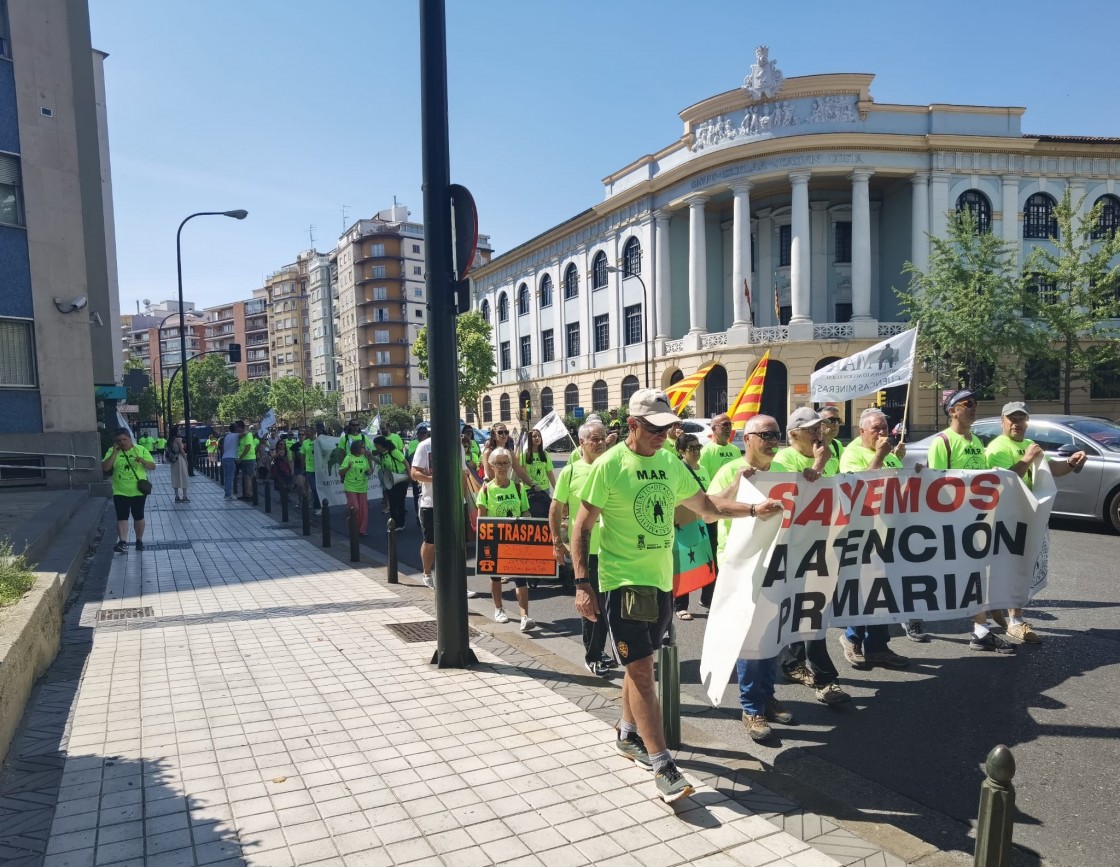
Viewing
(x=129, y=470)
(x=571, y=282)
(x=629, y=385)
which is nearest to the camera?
(x=129, y=470)

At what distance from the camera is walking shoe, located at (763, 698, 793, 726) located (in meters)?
4.85

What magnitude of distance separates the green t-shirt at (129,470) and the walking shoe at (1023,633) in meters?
11.1

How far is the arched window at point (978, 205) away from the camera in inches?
1403

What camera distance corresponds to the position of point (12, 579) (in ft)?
19.3

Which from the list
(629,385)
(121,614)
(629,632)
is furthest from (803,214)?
(629,632)

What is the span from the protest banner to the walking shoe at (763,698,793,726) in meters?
2.58

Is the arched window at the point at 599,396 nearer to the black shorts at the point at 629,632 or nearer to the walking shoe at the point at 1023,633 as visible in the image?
the walking shoe at the point at 1023,633

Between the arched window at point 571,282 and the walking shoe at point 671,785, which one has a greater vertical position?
the arched window at point 571,282

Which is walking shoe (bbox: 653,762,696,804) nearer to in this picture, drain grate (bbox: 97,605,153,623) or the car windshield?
drain grate (bbox: 97,605,153,623)

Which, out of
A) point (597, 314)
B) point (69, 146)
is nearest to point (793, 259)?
point (597, 314)

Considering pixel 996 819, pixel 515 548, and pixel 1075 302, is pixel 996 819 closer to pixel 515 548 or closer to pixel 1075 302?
pixel 515 548

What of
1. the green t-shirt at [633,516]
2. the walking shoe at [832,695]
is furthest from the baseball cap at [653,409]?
the walking shoe at [832,695]

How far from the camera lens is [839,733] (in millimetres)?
4730

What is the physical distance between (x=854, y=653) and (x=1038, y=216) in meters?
38.1
